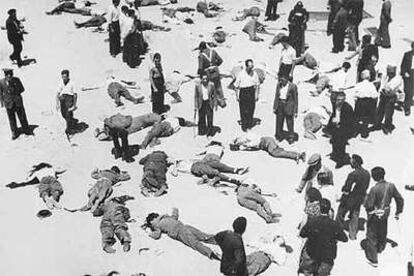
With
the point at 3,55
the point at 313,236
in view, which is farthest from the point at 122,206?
the point at 3,55

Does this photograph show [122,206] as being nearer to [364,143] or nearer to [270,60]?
[364,143]

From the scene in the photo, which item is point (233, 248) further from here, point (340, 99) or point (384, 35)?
point (384, 35)

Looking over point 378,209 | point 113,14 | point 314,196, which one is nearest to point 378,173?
point 378,209

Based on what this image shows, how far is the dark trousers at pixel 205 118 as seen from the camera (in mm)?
16109

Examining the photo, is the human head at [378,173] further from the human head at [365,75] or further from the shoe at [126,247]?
the human head at [365,75]

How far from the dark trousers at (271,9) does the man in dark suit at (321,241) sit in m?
14.2

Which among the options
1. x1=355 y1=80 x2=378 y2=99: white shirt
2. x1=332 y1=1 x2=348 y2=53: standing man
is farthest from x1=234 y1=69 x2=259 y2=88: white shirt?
x1=332 y1=1 x2=348 y2=53: standing man

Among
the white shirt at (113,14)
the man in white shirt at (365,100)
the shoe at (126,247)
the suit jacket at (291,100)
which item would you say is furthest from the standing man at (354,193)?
the white shirt at (113,14)

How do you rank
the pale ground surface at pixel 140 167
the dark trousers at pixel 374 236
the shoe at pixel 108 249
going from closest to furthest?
the dark trousers at pixel 374 236 → the pale ground surface at pixel 140 167 → the shoe at pixel 108 249

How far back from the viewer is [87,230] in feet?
42.6

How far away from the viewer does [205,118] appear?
1645cm

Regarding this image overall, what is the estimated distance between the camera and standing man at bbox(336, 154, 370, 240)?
38.7 feet

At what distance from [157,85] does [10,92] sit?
373 centimetres

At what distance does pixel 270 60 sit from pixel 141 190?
26.5ft
